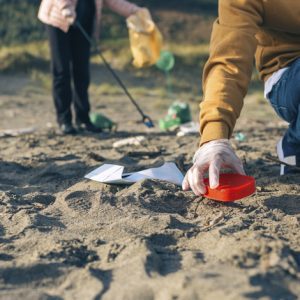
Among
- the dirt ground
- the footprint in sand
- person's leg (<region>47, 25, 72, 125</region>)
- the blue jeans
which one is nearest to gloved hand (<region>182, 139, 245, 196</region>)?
the dirt ground

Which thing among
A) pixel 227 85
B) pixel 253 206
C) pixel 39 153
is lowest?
pixel 39 153

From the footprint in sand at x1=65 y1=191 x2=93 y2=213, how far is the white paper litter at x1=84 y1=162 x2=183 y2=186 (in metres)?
0.17

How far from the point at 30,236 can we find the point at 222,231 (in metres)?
Answer: 0.66

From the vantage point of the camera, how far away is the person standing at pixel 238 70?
2342 millimetres

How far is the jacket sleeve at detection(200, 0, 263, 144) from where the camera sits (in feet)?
7.88

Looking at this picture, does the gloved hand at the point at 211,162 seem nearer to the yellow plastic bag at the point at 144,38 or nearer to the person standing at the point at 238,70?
the person standing at the point at 238,70

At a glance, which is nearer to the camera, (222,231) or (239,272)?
(239,272)

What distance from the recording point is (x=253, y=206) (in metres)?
2.54

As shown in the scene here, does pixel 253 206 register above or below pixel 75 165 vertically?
above

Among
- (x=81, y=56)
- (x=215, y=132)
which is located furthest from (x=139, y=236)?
(x=81, y=56)

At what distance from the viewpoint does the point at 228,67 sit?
248 centimetres

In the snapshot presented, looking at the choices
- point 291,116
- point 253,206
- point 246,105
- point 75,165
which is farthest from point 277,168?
point 246,105

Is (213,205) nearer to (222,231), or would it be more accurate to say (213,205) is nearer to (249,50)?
(222,231)

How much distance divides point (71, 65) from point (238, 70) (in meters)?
2.89
